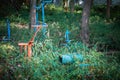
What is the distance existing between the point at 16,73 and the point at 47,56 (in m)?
0.91

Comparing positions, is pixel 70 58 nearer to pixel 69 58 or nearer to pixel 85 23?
pixel 69 58

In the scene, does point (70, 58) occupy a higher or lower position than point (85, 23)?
lower

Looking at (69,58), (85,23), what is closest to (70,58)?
(69,58)

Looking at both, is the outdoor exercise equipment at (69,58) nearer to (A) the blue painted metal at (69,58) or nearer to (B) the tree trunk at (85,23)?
(A) the blue painted metal at (69,58)

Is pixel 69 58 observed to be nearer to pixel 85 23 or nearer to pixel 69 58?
pixel 69 58

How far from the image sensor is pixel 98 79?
5883mm

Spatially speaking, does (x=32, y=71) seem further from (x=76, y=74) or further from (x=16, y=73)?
(x=76, y=74)

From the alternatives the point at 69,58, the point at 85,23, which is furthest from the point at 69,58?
the point at 85,23

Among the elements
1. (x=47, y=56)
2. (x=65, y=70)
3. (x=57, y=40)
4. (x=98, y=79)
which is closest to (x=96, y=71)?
(x=98, y=79)

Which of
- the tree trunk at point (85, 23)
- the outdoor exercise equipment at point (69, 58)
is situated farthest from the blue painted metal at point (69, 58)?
the tree trunk at point (85, 23)

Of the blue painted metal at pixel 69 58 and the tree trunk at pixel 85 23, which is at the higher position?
the tree trunk at pixel 85 23

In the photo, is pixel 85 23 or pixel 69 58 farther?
pixel 85 23

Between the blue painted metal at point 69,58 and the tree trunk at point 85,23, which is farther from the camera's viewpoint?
the tree trunk at point 85,23

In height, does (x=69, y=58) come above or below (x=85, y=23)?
below
